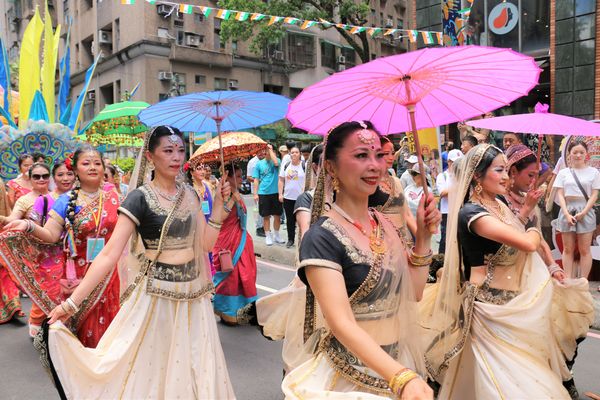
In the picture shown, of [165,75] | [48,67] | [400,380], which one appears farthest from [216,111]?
[165,75]

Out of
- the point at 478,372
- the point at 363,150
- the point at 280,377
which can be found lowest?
the point at 280,377

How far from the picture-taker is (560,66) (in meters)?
13.0

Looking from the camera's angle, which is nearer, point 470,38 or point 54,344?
point 54,344

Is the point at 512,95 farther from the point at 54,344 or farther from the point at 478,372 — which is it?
the point at 54,344

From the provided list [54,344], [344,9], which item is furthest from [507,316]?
[344,9]

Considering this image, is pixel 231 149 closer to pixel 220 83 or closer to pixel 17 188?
pixel 17 188

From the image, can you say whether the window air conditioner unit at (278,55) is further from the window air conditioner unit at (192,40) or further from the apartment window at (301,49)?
the window air conditioner unit at (192,40)

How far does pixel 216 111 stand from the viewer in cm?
416

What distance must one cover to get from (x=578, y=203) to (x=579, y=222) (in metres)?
0.22

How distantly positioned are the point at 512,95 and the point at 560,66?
11977 millimetres

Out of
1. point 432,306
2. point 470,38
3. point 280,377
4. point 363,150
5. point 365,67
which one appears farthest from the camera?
point 470,38

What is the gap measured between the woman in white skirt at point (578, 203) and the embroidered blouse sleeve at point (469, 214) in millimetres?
3964

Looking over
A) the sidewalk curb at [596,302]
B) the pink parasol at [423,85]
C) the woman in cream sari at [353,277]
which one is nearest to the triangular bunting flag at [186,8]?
the sidewalk curb at [596,302]

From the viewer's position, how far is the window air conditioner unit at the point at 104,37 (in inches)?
1245
